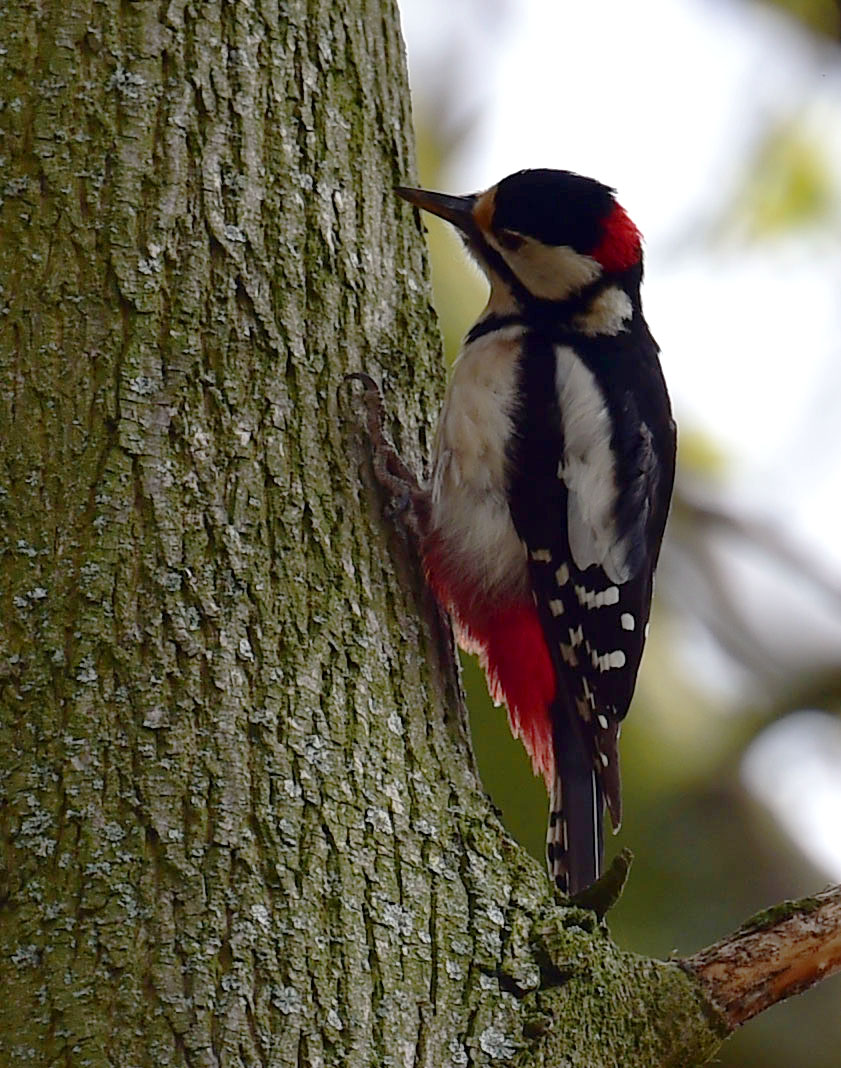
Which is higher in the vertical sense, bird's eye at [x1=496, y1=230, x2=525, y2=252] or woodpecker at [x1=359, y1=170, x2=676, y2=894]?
bird's eye at [x1=496, y1=230, x2=525, y2=252]

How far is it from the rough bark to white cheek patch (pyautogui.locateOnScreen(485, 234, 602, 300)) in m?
0.67

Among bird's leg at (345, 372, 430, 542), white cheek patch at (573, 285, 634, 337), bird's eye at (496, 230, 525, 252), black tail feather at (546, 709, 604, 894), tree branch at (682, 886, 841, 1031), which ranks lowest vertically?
tree branch at (682, 886, 841, 1031)

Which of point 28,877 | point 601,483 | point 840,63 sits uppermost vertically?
point 840,63

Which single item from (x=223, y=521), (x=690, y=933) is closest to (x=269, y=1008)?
(x=223, y=521)

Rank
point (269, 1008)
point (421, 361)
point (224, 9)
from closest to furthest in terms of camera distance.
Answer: point (269, 1008) → point (224, 9) → point (421, 361)

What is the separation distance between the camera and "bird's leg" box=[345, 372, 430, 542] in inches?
95.6

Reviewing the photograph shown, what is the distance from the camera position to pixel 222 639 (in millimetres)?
1995

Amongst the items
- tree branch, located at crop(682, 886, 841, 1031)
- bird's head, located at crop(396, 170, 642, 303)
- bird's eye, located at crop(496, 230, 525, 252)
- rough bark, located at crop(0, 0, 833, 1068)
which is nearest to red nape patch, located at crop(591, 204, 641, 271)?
bird's head, located at crop(396, 170, 642, 303)

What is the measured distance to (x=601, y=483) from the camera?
293 centimetres

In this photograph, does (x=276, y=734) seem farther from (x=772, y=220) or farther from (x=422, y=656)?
(x=772, y=220)

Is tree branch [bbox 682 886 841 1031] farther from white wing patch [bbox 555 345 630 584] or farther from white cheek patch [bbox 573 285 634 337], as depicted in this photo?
white cheek patch [bbox 573 285 634 337]

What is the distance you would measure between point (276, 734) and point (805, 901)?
765 mm

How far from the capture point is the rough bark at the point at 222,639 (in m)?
1.79

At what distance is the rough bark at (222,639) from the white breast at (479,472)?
0.97 feet
